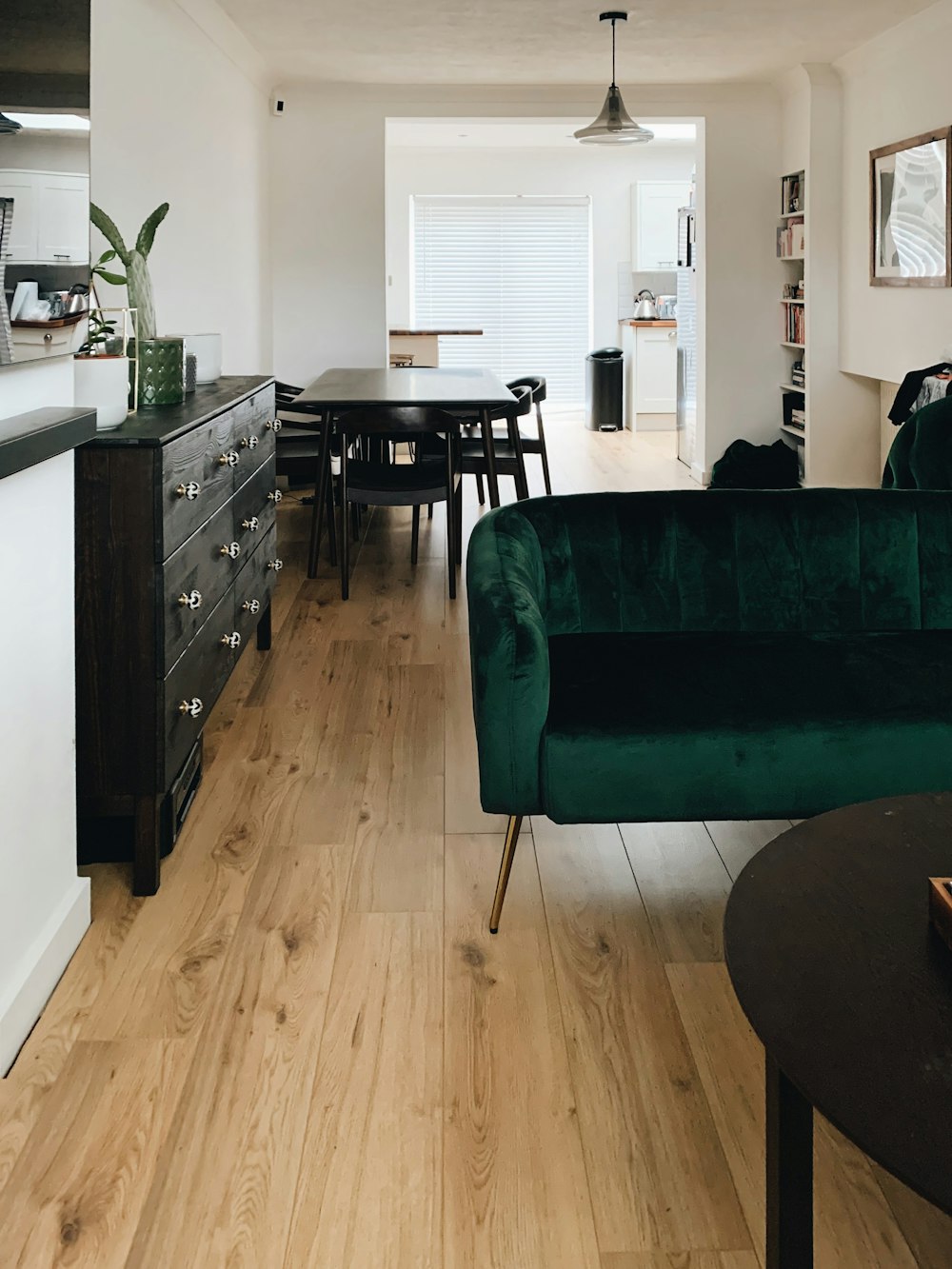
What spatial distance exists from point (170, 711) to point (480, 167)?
1067 centimetres

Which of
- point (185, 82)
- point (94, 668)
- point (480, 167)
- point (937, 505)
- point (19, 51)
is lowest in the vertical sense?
point (94, 668)

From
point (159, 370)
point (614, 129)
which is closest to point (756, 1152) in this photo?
point (159, 370)

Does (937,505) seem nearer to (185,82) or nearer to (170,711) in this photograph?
(170,711)

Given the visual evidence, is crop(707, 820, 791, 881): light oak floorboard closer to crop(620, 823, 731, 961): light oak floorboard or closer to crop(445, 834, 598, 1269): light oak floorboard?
crop(620, 823, 731, 961): light oak floorboard

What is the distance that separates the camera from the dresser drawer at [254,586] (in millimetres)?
3359

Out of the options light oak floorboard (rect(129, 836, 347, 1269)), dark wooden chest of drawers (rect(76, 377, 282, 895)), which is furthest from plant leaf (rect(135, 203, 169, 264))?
light oak floorboard (rect(129, 836, 347, 1269))

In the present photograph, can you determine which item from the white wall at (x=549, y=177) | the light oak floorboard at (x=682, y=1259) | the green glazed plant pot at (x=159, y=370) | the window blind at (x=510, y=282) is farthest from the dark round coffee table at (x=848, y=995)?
the window blind at (x=510, y=282)

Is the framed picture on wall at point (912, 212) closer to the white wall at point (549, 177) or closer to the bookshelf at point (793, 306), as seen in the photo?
the bookshelf at point (793, 306)

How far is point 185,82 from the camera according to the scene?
5.62 m

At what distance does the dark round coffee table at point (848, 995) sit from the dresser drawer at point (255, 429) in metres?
2.23

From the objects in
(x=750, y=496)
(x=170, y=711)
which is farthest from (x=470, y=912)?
(x=750, y=496)

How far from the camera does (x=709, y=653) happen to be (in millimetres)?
2504

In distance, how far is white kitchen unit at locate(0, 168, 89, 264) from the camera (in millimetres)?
1758

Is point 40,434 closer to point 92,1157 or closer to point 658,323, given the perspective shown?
point 92,1157
